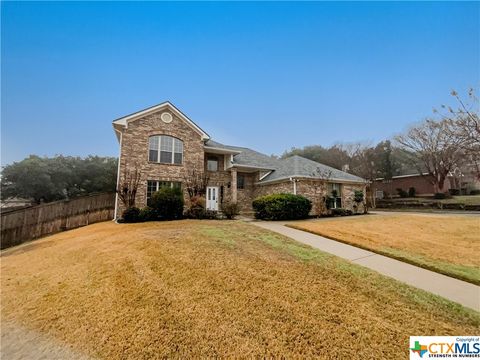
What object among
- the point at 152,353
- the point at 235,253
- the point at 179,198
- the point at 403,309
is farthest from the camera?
the point at 179,198

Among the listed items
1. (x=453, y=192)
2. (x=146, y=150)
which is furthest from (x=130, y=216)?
(x=453, y=192)

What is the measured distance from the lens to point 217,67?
44.7 feet

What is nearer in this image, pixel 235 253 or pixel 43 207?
pixel 235 253

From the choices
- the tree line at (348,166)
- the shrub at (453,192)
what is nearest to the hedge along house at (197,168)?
the tree line at (348,166)

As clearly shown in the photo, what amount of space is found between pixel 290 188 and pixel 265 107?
25.5 feet

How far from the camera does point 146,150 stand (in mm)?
14586

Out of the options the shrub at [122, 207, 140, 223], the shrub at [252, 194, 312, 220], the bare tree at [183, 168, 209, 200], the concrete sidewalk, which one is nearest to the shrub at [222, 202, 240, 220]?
the shrub at [252, 194, 312, 220]

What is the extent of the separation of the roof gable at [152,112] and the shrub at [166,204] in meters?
5.60

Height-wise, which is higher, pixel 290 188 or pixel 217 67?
pixel 217 67

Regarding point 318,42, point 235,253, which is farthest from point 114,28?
point 235,253

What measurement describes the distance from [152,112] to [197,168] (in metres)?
5.13

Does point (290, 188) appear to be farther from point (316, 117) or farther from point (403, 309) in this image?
point (403, 309)

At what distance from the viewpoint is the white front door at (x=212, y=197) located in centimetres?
1698

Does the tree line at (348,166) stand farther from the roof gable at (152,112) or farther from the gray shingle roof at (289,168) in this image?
the gray shingle roof at (289,168)
